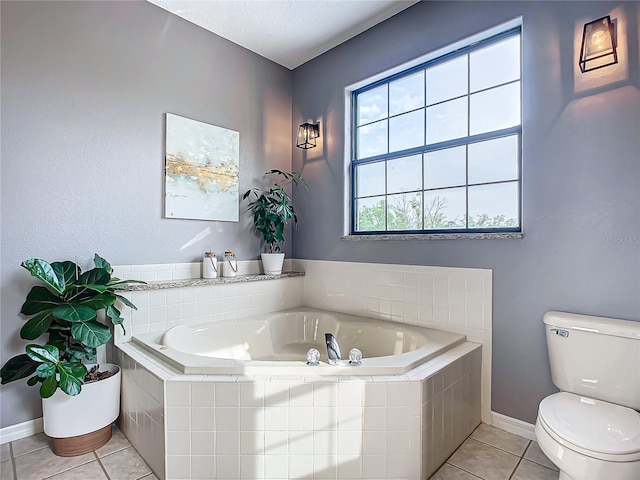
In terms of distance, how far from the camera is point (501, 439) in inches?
77.4

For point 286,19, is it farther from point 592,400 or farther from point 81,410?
point 592,400

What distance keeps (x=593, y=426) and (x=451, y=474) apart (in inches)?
26.5

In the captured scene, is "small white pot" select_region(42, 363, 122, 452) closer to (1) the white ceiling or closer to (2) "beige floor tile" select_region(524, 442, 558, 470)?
(2) "beige floor tile" select_region(524, 442, 558, 470)

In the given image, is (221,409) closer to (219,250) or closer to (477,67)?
(219,250)

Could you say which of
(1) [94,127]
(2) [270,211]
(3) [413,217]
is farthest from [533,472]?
(1) [94,127]

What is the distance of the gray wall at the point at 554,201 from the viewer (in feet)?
5.52

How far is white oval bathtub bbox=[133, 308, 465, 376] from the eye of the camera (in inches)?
63.6

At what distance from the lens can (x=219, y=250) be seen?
2.89 m

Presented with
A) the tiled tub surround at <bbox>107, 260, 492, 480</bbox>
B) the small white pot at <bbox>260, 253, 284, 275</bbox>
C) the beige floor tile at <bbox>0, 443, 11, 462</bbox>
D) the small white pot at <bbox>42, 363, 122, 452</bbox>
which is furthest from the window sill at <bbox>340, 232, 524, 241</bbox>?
the beige floor tile at <bbox>0, 443, 11, 462</bbox>

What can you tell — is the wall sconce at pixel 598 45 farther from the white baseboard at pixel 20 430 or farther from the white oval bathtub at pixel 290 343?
the white baseboard at pixel 20 430

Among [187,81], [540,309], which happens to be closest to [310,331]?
[540,309]

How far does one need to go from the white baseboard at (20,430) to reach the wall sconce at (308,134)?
274 cm

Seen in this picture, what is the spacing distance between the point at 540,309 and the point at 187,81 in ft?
9.47

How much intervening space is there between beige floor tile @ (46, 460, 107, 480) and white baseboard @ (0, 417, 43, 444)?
540 mm
